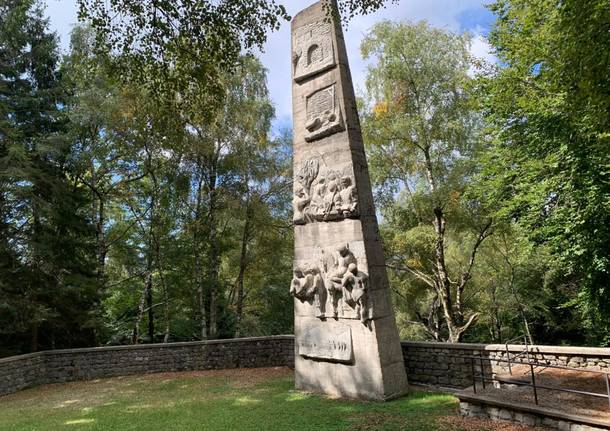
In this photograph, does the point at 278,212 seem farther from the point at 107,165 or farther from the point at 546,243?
the point at 546,243

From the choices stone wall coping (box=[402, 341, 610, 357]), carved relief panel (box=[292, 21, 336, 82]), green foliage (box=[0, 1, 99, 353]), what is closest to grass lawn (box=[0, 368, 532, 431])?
stone wall coping (box=[402, 341, 610, 357])

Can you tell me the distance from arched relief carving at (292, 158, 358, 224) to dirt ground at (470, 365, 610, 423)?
3.60 meters

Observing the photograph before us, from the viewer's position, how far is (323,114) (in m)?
7.96

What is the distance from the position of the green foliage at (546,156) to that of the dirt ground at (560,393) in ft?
8.61

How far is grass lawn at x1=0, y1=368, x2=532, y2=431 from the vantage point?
5750 mm

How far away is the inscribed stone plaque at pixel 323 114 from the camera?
7.71m

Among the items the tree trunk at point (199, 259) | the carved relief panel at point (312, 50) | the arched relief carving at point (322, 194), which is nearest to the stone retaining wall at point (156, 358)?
the tree trunk at point (199, 259)

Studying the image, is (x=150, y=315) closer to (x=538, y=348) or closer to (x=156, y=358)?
(x=156, y=358)

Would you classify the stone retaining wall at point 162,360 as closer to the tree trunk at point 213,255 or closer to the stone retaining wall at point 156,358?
the stone retaining wall at point 156,358

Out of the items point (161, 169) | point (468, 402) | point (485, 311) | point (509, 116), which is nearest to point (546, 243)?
point (509, 116)

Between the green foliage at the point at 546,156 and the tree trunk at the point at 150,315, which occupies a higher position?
the green foliage at the point at 546,156

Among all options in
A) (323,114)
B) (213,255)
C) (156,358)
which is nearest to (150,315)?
(213,255)

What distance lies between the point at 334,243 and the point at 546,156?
5.22 m

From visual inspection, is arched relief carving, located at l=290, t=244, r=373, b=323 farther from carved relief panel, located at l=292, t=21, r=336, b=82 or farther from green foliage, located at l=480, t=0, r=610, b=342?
green foliage, located at l=480, t=0, r=610, b=342
